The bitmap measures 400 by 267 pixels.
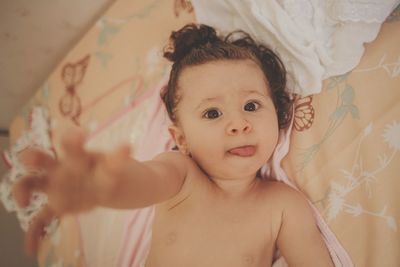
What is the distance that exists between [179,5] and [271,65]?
40cm

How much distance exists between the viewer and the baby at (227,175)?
853 millimetres

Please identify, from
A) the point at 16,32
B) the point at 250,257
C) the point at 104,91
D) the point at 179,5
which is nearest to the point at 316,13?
the point at 179,5

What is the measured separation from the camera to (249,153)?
0.85 metres

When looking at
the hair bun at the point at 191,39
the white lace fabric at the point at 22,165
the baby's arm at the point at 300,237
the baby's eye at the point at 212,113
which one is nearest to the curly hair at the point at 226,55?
the hair bun at the point at 191,39

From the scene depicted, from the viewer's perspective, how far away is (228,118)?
84cm

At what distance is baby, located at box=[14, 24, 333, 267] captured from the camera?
33.6 inches

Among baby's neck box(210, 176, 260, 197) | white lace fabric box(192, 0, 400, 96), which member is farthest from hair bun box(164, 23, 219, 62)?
baby's neck box(210, 176, 260, 197)

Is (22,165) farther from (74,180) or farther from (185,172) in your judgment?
(74,180)

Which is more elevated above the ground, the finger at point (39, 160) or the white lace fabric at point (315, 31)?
the finger at point (39, 160)

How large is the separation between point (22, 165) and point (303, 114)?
2.83 feet

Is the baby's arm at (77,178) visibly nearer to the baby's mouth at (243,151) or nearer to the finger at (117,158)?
the finger at (117,158)

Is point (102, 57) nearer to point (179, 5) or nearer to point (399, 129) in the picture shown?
point (179, 5)

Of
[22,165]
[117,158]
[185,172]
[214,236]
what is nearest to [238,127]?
[185,172]

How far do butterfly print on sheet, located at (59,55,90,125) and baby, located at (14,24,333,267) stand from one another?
1.63 ft
